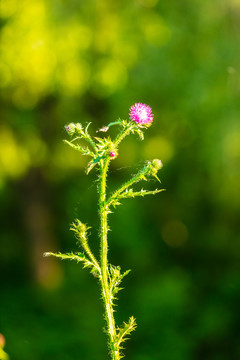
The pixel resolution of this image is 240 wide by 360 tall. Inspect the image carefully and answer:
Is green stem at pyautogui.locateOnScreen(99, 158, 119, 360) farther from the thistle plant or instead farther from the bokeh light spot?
the bokeh light spot

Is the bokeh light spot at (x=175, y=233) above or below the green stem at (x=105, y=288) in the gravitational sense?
above

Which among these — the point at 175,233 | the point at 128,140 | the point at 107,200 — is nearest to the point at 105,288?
the point at 107,200

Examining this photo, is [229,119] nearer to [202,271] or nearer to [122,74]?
[122,74]

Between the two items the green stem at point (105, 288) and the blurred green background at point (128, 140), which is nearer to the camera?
the green stem at point (105, 288)

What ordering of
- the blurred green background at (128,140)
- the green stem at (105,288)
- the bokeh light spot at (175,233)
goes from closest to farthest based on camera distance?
the green stem at (105,288)
the blurred green background at (128,140)
the bokeh light spot at (175,233)

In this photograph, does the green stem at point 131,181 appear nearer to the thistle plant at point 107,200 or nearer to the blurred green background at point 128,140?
Answer: the thistle plant at point 107,200

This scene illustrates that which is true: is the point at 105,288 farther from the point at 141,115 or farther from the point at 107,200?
the point at 141,115

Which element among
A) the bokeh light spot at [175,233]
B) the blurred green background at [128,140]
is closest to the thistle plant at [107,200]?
the blurred green background at [128,140]
